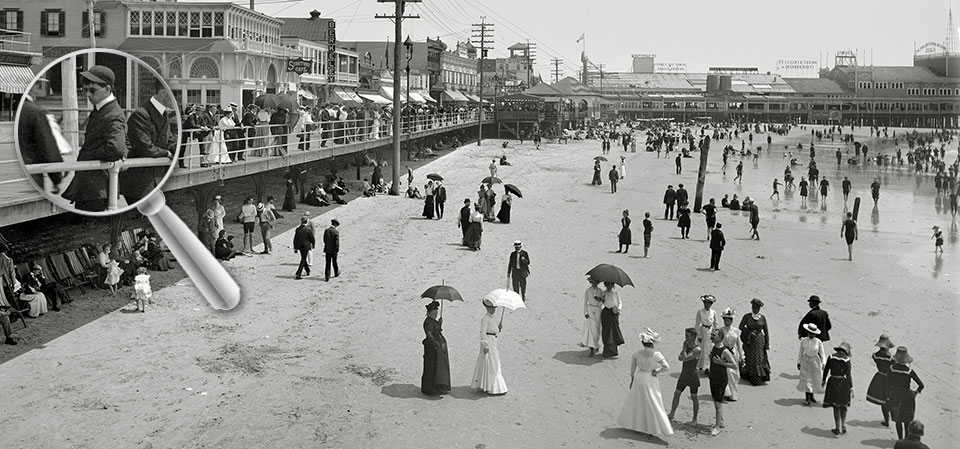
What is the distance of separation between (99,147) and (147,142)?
89 millimetres

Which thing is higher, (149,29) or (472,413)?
(149,29)

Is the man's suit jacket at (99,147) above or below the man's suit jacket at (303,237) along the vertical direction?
above

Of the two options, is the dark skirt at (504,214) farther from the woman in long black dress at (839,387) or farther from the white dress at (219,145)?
the woman in long black dress at (839,387)

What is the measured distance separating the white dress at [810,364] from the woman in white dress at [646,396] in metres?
2.29

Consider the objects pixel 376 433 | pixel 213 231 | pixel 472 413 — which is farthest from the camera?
pixel 213 231

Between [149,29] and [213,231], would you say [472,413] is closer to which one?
[149,29]

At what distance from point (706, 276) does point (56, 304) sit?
1346 centimetres

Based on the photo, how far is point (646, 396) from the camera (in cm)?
931

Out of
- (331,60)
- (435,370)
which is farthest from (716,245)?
(331,60)

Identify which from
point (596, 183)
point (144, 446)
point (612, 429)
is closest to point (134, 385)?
point (144, 446)

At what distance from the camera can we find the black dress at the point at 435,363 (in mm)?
10312

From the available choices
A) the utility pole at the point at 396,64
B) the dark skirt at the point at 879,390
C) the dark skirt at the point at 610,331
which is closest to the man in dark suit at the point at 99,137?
the dark skirt at the point at 879,390

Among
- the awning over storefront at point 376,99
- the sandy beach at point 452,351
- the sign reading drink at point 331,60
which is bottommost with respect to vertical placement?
the sandy beach at point 452,351

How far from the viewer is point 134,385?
10.7 metres
